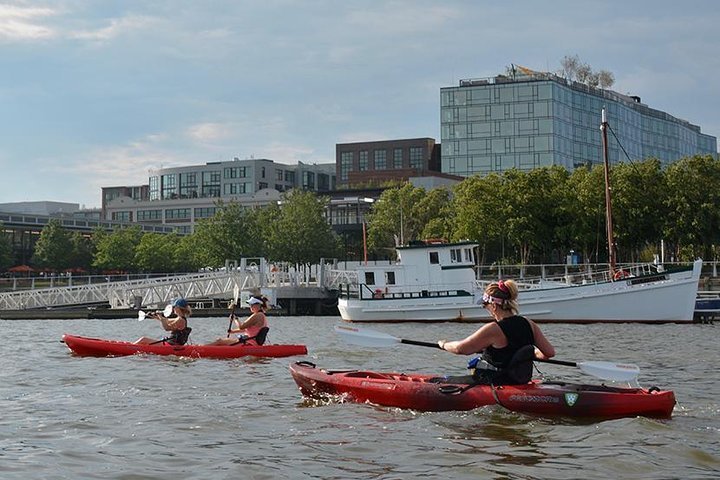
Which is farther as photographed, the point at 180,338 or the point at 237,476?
the point at 180,338

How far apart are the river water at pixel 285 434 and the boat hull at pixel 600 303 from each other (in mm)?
21151

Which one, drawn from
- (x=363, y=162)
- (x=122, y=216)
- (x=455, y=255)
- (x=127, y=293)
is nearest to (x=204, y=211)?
(x=122, y=216)

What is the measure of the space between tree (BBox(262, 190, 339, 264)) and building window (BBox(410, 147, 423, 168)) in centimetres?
3731

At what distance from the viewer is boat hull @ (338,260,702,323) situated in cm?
4047

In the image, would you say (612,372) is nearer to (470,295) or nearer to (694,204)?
(470,295)

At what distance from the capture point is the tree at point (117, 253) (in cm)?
8662

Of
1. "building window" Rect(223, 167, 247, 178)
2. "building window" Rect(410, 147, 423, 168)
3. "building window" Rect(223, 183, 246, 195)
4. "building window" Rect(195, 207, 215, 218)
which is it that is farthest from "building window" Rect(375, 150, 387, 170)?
"building window" Rect(195, 207, 215, 218)

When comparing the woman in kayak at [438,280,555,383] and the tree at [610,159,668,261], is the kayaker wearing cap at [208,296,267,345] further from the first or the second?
the tree at [610,159,668,261]

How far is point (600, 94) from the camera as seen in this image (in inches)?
4345

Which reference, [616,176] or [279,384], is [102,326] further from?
[616,176]

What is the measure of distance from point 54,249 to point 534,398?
80.0 meters

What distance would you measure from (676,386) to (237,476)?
10.00 meters

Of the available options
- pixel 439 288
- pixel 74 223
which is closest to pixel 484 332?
pixel 439 288

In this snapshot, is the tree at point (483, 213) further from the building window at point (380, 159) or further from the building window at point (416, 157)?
the building window at point (380, 159)
